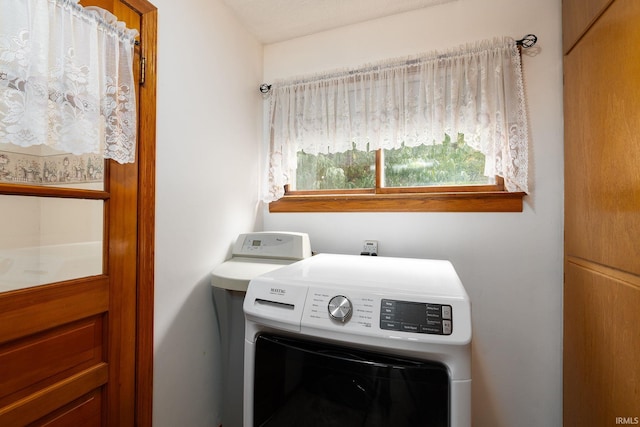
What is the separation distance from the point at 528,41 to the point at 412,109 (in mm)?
631

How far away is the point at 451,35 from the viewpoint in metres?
1.54

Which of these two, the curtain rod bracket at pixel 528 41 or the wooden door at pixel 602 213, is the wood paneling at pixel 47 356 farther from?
the curtain rod bracket at pixel 528 41

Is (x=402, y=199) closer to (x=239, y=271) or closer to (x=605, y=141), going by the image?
(x=605, y=141)

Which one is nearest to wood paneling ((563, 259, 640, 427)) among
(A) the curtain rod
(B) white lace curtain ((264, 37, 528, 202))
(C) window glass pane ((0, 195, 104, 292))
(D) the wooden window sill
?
(D) the wooden window sill

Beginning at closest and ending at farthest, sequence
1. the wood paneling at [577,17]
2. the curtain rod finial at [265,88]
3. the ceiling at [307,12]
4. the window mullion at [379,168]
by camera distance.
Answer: the wood paneling at [577,17] → the ceiling at [307,12] → the window mullion at [379,168] → the curtain rod finial at [265,88]

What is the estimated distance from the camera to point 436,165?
1.63 meters

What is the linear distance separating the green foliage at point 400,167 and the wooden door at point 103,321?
1.03 metres

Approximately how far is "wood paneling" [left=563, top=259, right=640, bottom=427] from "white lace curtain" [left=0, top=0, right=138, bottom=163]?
1.78 meters

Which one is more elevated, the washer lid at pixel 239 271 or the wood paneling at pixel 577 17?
the wood paneling at pixel 577 17

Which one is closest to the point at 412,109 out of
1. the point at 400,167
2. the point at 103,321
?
the point at 400,167

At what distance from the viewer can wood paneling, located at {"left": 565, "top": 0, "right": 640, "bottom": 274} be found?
893 mm

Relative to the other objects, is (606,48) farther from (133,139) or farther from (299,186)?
(133,139)

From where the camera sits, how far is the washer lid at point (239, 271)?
1.25m

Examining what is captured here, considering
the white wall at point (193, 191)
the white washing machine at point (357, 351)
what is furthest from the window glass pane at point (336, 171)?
the white washing machine at point (357, 351)
